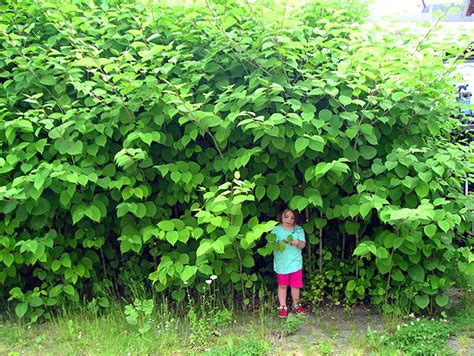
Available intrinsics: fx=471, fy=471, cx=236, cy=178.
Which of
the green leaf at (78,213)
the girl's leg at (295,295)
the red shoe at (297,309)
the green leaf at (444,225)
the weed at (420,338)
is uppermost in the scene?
the green leaf at (78,213)

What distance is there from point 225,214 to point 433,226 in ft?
5.20

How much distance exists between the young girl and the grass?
0.17 metres

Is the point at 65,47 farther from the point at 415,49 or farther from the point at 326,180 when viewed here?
the point at 415,49

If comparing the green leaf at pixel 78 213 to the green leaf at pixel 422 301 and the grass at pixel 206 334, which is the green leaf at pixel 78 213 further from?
the green leaf at pixel 422 301

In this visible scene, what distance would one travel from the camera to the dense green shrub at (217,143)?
371 centimetres

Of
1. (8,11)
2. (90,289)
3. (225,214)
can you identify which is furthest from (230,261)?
(8,11)

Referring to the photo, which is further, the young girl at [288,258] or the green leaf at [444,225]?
the young girl at [288,258]

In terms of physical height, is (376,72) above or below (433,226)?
above

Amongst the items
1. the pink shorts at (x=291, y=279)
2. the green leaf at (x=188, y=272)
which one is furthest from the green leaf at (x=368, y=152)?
the green leaf at (x=188, y=272)

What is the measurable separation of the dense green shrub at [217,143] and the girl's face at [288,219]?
5.9 inches

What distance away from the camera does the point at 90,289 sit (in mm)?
4574

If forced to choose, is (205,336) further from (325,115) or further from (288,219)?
(325,115)

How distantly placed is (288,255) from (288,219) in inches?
12.5

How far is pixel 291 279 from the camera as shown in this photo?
4219mm
